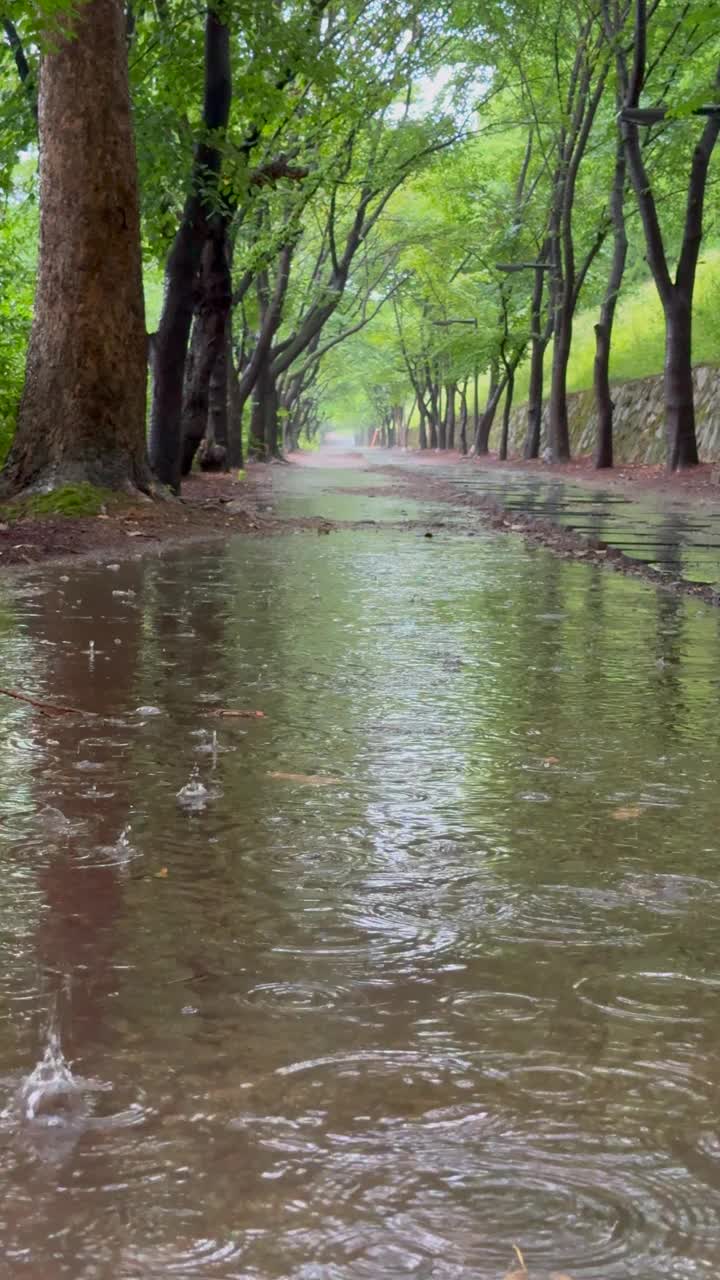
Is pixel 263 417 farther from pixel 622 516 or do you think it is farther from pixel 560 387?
pixel 622 516

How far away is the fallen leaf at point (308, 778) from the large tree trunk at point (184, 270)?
34.1 ft

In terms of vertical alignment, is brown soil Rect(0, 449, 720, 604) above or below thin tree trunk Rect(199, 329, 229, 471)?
below

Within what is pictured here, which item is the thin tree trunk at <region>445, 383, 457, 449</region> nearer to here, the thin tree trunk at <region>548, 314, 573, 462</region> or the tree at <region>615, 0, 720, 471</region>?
the thin tree trunk at <region>548, 314, 573, 462</region>

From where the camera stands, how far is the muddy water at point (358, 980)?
121cm

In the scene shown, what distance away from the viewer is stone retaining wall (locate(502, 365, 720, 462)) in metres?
32.7

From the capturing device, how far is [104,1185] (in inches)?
49.3

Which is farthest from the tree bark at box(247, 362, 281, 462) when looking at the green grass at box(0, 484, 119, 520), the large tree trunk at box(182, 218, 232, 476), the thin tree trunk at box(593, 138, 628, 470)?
the green grass at box(0, 484, 119, 520)

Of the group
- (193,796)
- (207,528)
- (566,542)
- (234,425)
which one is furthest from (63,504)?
(234,425)

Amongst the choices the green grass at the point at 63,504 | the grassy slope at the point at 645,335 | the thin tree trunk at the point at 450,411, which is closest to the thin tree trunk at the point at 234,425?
the grassy slope at the point at 645,335

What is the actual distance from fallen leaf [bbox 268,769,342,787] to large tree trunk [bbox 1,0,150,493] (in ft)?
24.6

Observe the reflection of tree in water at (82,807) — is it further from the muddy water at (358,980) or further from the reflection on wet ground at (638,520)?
the reflection on wet ground at (638,520)

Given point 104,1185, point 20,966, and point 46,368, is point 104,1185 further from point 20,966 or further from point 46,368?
point 46,368

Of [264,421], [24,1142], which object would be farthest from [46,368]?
[264,421]

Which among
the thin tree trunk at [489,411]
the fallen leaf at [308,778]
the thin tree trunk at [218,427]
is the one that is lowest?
the fallen leaf at [308,778]
